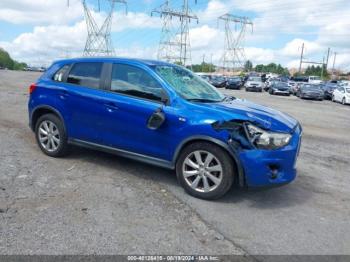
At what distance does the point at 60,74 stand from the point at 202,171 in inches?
120

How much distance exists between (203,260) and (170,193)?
5.51 feet

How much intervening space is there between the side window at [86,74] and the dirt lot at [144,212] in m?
1.28

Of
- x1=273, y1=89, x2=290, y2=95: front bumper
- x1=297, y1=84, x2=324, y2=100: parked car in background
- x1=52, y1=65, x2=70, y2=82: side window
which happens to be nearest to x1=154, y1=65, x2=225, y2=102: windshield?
x1=52, y1=65, x2=70, y2=82: side window

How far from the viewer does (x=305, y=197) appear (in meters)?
5.23

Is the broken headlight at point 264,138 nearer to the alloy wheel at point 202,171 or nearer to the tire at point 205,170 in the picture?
the tire at point 205,170

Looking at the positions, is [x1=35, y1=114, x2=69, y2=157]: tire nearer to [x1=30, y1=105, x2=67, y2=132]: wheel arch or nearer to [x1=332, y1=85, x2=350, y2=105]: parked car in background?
[x1=30, y1=105, x2=67, y2=132]: wheel arch

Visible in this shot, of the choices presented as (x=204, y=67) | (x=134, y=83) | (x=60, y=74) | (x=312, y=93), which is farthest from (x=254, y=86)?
(x=204, y=67)

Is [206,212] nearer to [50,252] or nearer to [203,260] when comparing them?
[203,260]

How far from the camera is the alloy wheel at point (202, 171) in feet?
15.6

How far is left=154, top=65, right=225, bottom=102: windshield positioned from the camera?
5.27 meters

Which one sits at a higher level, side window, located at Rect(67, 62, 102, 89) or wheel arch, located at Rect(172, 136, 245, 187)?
side window, located at Rect(67, 62, 102, 89)

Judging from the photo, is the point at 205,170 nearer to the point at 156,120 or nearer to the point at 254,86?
the point at 156,120

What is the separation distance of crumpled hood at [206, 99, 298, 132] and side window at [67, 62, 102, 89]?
187 cm

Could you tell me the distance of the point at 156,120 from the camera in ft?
16.6
